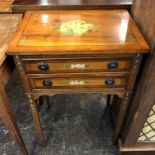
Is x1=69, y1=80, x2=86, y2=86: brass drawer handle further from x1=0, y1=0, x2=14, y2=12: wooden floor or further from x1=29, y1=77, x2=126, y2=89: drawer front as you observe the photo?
x1=0, y1=0, x2=14, y2=12: wooden floor

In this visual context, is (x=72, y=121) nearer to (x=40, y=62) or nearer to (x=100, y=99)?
(x=100, y=99)

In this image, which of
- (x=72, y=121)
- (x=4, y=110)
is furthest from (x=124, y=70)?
(x=72, y=121)

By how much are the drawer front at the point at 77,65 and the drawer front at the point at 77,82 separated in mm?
53

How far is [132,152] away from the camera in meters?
1.18

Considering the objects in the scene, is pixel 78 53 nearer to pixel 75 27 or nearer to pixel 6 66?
pixel 75 27

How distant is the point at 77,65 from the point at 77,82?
0.35 ft

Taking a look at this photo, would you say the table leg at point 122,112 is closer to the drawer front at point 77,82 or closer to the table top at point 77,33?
the drawer front at point 77,82

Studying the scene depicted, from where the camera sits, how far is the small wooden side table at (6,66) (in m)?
0.82

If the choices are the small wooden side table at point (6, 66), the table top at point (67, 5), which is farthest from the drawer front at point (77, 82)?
the table top at point (67, 5)

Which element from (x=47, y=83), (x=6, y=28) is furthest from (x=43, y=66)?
(x=6, y=28)

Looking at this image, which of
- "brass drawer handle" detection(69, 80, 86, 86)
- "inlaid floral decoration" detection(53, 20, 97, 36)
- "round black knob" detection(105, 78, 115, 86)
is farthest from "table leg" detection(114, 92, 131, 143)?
"inlaid floral decoration" detection(53, 20, 97, 36)

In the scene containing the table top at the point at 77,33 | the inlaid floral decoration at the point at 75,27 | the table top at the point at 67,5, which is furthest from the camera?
the table top at the point at 67,5

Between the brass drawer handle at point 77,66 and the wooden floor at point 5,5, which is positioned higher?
the wooden floor at point 5,5

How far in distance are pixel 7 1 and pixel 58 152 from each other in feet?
3.48
